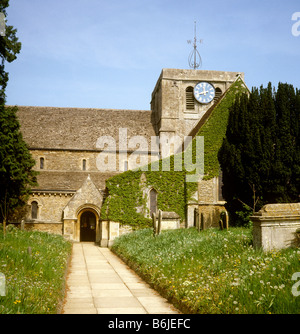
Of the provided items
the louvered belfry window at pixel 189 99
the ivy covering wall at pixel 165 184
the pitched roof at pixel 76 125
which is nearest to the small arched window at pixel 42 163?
the pitched roof at pixel 76 125

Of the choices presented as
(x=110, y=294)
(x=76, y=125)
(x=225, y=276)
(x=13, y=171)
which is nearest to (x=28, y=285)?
(x=110, y=294)

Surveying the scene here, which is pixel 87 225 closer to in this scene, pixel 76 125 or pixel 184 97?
pixel 76 125

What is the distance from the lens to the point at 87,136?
101ft

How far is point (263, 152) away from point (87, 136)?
17.6m

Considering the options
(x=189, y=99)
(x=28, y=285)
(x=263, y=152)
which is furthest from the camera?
(x=189, y=99)

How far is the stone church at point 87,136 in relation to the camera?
26050 millimetres

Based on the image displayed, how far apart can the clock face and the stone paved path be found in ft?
71.8

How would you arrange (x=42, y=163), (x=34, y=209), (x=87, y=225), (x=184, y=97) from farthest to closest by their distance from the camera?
(x=184, y=97), (x=42, y=163), (x=87, y=225), (x=34, y=209)

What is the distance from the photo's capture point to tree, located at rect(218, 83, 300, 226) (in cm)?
1630

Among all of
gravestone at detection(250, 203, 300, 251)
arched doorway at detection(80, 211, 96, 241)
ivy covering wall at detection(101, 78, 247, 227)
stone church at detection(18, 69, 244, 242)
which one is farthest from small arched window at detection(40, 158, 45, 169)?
gravestone at detection(250, 203, 300, 251)

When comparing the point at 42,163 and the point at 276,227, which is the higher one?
the point at 42,163
